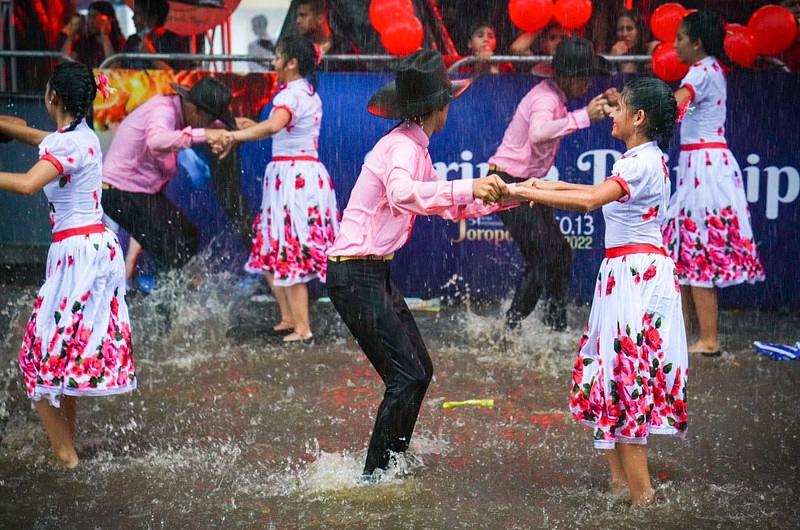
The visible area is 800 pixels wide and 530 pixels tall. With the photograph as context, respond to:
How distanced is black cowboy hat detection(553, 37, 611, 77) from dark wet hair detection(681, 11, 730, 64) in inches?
28.9

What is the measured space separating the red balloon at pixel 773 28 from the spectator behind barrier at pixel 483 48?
2.16m

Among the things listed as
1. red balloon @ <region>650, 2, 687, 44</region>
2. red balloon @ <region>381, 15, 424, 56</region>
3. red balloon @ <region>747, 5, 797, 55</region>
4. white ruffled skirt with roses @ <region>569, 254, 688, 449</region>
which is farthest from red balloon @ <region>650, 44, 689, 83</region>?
white ruffled skirt with roses @ <region>569, 254, 688, 449</region>

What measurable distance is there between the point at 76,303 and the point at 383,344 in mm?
1578

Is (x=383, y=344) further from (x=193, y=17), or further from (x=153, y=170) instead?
(x=193, y=17)

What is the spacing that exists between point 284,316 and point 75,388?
3.20 m

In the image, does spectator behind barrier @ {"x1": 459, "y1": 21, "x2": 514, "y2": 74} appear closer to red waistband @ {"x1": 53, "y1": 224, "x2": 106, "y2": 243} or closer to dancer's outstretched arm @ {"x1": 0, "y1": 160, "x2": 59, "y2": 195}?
red waistband @ {"x1": 53, "y1": 224, "x2": 106, "y2": 243}

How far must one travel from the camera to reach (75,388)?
515 centimetres

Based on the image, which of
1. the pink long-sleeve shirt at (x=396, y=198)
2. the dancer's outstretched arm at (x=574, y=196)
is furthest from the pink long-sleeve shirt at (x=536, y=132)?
the dancer's outstretched arm at (x=574, y=196)

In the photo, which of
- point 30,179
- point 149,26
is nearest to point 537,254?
point 30,179

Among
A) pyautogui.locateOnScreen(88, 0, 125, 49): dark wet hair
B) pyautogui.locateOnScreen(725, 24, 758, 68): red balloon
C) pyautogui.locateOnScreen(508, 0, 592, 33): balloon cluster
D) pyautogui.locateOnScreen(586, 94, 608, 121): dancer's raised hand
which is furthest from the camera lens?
pyautogui.locateOnScreen(88, 0, 125, 49): dark wet hair

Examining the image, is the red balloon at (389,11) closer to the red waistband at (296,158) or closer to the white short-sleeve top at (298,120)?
the white short-sleeve top at (298,120)

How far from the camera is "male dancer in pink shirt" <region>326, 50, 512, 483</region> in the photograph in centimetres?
478

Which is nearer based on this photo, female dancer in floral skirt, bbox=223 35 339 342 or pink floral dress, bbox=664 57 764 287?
pink floral dress, bbox=664 57 764 287

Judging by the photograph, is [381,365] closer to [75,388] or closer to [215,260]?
[75,388]
